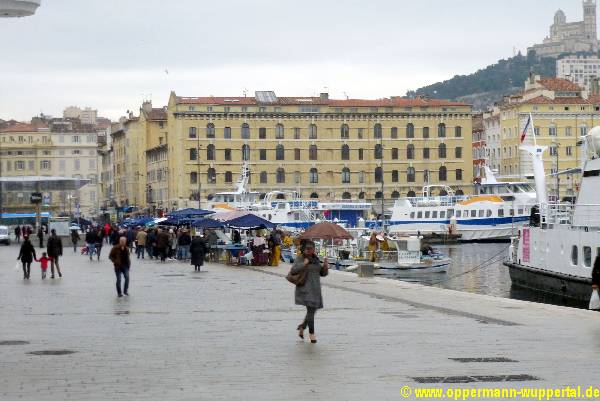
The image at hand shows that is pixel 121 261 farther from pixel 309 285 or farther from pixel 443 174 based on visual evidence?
pixel 443 174

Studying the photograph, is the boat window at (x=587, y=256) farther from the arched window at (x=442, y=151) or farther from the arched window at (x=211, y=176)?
the arched window at (x=442, y=151)

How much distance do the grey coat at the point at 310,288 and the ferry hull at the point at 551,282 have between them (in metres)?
18.6

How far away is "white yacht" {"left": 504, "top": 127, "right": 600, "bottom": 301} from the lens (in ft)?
120

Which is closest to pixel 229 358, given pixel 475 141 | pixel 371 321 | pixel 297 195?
pixel 371 321

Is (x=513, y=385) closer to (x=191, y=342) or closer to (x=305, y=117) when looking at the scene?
(x=191, y=342)

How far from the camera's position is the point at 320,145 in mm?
127938

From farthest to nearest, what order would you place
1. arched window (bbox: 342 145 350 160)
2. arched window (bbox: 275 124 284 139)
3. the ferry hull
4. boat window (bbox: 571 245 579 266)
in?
1. arched window (bbox: 342 145 350 160)
2. arched window (bbox: 275 124 284 139)
3. boat window (bbox: 571 245 579 266)
4. the ferry hull

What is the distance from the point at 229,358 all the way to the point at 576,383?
478cm

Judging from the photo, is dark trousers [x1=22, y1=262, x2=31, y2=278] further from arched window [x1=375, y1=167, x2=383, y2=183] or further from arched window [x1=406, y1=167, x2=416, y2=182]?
arched window [x1=406, y1=167, x2=416, y2=182]

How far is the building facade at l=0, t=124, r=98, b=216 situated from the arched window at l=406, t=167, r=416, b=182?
5029 cm

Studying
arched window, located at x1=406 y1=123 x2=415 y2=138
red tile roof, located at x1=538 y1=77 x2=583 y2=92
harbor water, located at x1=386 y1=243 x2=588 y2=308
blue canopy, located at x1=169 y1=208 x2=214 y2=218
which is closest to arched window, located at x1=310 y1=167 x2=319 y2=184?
arched window, located at x1=406 y1=123 x2=415 y2=138

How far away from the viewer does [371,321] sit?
72.7ft

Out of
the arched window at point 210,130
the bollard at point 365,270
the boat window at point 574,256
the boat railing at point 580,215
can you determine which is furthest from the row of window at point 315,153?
the boat window at point 574,256

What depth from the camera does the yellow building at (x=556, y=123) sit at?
135750 mm
